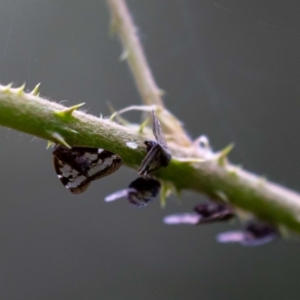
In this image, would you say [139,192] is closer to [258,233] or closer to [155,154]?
[155,154]

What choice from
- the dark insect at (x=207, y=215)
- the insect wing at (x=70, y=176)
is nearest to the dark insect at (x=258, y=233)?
the dark insect at (x=207, y=215)

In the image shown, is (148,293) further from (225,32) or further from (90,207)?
(225,32)

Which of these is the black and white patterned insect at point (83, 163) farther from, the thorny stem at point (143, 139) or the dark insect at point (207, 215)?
the dark insect at point (207, 215)

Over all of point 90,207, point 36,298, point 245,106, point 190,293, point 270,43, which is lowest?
point 190,293

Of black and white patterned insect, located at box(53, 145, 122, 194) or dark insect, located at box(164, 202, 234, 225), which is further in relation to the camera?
dark insect, located at box(164, 202, 234, 225)

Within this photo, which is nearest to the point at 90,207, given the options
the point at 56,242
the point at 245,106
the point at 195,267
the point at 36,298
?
the point at 56,242

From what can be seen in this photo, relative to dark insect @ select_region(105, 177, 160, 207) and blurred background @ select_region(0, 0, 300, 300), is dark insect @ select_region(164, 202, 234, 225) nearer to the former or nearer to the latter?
dark insect @ select_region(105, 177, 160, 207)

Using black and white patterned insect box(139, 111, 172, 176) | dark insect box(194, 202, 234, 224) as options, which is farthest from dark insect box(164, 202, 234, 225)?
black and white patterned insect box(139, 111, 172, 176)

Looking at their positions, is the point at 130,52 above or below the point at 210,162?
above
